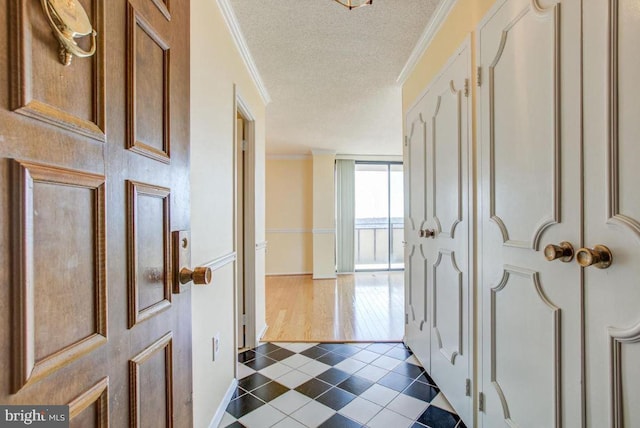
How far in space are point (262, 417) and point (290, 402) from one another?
20 cm

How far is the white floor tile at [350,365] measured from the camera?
213cm

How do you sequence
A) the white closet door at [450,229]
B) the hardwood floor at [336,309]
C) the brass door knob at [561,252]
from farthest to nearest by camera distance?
the hardwood floor at [336,309]
the white closet door at [450,229]
the brass door knob at [561,252]

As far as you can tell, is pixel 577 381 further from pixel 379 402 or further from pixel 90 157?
pixel 90 157

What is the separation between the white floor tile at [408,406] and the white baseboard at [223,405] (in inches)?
38.1

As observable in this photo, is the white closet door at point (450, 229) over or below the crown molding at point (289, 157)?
below

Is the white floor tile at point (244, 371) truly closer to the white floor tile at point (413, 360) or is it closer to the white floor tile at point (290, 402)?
the white floor tile at point (290, 402)

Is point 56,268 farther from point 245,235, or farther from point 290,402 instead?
point 245,235

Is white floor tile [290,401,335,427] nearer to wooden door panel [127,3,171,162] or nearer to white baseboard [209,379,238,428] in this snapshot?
white baseboard [209,379,238,428]

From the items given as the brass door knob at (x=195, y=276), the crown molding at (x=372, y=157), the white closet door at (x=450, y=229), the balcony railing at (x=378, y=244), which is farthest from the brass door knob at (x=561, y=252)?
the balcony railing at (x=378, y=244)

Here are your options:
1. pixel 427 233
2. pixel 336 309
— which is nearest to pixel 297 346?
pixel 336 309

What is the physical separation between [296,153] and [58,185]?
212 inches

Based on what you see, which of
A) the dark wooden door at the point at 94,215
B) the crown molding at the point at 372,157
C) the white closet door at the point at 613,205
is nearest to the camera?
the dark wooden door at the point at 94,215

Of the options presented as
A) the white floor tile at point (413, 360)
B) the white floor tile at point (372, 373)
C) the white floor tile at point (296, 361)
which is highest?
the white floor tile at point (413, 360)

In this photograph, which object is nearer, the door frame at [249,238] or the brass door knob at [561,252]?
the brass door knob at [561,252]
